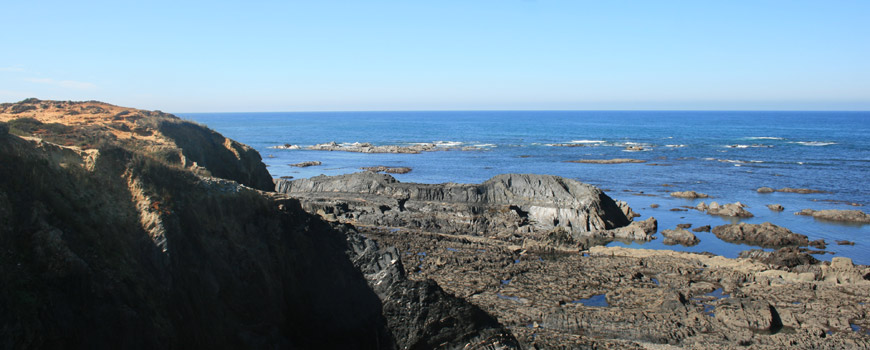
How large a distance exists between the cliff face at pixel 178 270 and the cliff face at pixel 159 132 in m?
5.55

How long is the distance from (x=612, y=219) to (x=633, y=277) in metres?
11.9

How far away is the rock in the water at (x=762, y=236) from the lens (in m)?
29.2

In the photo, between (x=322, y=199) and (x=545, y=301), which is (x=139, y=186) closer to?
(x=545, y=301)

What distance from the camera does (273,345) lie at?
466 inches

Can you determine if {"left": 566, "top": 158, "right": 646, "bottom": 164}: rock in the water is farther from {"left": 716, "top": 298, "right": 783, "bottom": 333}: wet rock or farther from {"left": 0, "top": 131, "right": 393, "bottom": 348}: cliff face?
{"left": 0, "top": 131, "right": 393, "bottom": 348}: cliff face

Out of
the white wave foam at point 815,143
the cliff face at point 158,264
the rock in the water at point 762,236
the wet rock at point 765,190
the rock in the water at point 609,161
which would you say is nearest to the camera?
the cliff face at point 158,264

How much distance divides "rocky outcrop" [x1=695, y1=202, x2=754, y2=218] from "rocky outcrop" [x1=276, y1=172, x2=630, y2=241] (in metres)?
7.79

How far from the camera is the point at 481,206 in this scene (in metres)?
34.0

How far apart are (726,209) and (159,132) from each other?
3485 cm

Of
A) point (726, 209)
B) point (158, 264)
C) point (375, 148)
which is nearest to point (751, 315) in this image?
point (158, 264)

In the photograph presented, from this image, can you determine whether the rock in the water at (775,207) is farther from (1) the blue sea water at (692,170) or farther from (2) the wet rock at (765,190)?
(2) the wet rock at (765,190)

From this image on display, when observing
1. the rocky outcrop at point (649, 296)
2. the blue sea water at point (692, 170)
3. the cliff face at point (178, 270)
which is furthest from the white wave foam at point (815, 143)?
the cliff face at point (178, 270)

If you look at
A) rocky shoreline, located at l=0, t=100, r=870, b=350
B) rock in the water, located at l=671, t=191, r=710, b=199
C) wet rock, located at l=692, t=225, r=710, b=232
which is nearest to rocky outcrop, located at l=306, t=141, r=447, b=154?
rock in the water, located at l=671, t=191, r=710, b=199

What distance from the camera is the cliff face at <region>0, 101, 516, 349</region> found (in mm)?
8789
